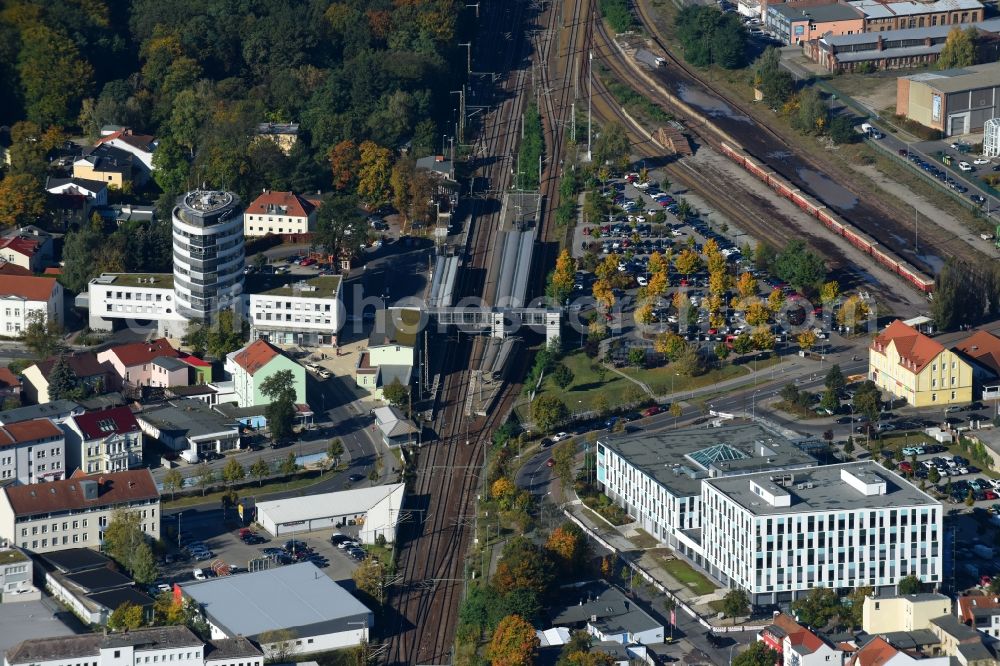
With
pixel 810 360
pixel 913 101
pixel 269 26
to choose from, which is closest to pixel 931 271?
pixel 810 360

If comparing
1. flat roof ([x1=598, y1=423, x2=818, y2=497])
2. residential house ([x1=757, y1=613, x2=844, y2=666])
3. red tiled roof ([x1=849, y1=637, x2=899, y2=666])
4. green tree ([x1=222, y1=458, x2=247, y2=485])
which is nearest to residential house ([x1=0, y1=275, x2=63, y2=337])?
green tree ([x1=222, y1=458, x2=247, y2=485])

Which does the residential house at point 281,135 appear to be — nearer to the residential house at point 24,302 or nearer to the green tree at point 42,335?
the residential house at point 24,302

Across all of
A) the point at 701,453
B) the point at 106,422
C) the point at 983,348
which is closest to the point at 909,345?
the point at 983,348

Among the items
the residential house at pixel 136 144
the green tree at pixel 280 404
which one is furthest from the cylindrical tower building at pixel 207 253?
the residential house at pixel 136 144

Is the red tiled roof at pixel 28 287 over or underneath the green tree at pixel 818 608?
over

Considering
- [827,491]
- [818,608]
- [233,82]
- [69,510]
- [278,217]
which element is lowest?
[818,608]

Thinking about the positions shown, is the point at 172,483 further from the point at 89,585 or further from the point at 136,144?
the point at 136,144
